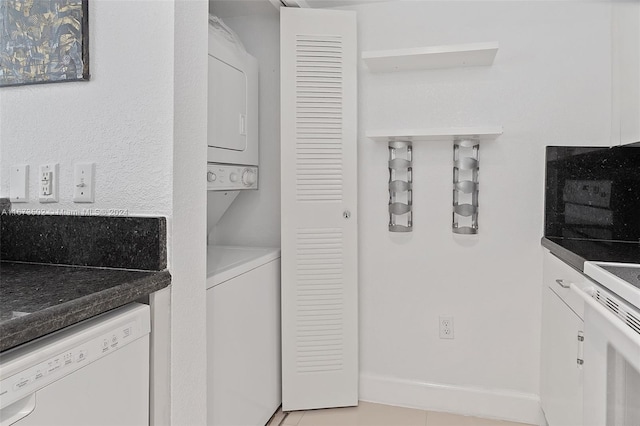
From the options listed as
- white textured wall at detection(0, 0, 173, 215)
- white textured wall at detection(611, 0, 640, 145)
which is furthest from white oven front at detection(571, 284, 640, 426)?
white textured wall at detection(0, 0, 173, 215)

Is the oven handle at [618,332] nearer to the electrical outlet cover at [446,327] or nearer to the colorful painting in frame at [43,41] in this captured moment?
the electrical outlet cover at [446,327]

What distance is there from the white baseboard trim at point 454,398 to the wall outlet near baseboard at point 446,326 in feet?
0.84

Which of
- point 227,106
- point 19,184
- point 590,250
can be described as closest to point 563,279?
point 590,250

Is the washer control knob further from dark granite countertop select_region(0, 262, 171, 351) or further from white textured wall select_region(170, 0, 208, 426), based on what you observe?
dark granite countertop select_region(0, 262, 171, 351)

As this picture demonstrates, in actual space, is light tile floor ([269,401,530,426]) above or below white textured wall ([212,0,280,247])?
below

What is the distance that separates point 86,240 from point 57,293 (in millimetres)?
307

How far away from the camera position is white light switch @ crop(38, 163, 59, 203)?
1.34m

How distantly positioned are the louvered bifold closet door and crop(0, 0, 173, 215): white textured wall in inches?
40.6

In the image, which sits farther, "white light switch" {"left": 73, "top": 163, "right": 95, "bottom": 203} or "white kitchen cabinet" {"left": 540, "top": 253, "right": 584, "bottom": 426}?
"white kitchen cabinet" {"left": 540, "top": 253, "right": 584, "bottom": 426}

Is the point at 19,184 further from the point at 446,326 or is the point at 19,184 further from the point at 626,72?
the point at 626,72

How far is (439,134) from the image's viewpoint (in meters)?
2.11

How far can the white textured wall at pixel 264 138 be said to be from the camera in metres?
2.49

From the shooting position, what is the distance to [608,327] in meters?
1.22

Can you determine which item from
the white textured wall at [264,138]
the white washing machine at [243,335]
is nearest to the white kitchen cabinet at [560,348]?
the white washing machine at [243,335]
